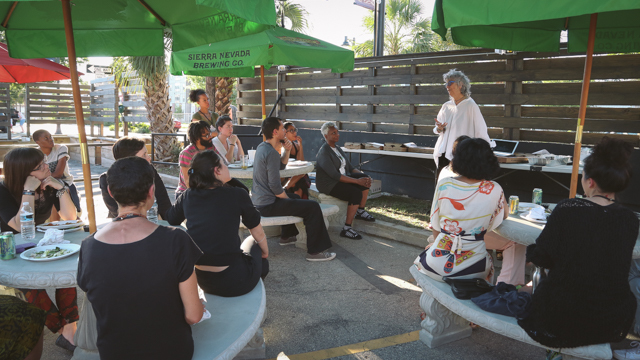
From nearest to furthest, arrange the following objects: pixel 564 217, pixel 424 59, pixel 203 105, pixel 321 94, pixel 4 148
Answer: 1. pixel 564 217
2. pixel 203 105
3. pixel 424 59
4. pixel 321 94
5. pixel 4 148

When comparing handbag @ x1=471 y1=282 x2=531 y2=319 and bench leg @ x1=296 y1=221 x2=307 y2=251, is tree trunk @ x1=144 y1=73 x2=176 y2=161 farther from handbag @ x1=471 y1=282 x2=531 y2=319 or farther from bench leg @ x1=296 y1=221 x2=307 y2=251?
handbag @ x1=471 y1=282 x2=531 y2=319

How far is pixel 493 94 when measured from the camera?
23.4 feet

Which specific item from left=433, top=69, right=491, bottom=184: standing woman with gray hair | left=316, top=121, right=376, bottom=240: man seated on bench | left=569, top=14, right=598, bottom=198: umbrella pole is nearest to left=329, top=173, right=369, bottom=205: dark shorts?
left=316, top=121, right=376, bottom=240: man seated on bench

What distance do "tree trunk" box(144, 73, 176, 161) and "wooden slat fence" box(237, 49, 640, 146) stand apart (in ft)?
14.1

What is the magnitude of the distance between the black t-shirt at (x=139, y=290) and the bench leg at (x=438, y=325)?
5.89 feet

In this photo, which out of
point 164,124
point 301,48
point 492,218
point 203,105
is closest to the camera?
point 492,218

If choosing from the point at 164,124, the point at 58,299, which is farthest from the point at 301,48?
the point at 164,124

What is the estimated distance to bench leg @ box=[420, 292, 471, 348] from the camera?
3.09 meters

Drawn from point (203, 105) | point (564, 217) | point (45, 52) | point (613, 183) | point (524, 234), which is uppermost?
point (45, 52)

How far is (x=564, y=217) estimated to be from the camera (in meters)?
2.28

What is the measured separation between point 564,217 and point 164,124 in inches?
465

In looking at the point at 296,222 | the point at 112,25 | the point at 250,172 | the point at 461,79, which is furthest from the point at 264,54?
the point at 461,79

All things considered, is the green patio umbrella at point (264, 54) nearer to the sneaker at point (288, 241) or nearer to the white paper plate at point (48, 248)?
the sneaker at point (288, 241)

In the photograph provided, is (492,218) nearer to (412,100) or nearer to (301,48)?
(301,48)
